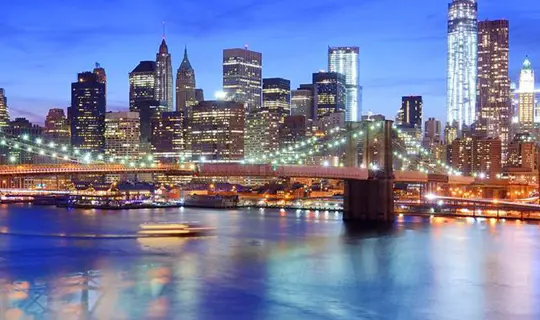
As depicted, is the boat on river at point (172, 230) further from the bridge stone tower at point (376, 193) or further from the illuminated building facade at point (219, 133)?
the illuminated building facade at point (219, 133)

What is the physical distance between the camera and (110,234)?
111ft

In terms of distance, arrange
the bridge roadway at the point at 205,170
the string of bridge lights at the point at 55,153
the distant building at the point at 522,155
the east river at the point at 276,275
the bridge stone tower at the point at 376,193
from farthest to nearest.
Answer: the distant building at the point at 522,155 → the string of bridge lights at the point at 55,153 → the bridge stone tower at the point at 376,193 → the bridge roadway at the point at 205,170 → the east river at the point at 276,275

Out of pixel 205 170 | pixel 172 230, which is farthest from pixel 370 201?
pixel 172 230

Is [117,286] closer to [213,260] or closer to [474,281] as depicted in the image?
[213,260]

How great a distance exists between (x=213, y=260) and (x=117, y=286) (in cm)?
588

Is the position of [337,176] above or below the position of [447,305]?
above

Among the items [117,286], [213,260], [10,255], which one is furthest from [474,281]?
[10,255]

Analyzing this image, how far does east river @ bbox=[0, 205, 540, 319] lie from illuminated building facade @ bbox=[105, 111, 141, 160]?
7582cm

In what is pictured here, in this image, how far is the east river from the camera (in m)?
17.5

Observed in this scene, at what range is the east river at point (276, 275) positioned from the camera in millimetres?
17516

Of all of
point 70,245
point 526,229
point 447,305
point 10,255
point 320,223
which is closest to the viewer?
point 447,305

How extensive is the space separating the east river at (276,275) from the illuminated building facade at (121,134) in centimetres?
7582

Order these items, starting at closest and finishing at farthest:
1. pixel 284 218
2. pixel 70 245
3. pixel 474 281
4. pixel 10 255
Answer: pixel 474 281
pixel 10 255
pixel 70 245
pixel 284 218

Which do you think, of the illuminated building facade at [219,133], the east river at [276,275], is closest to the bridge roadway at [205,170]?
the east river at [276,275]
